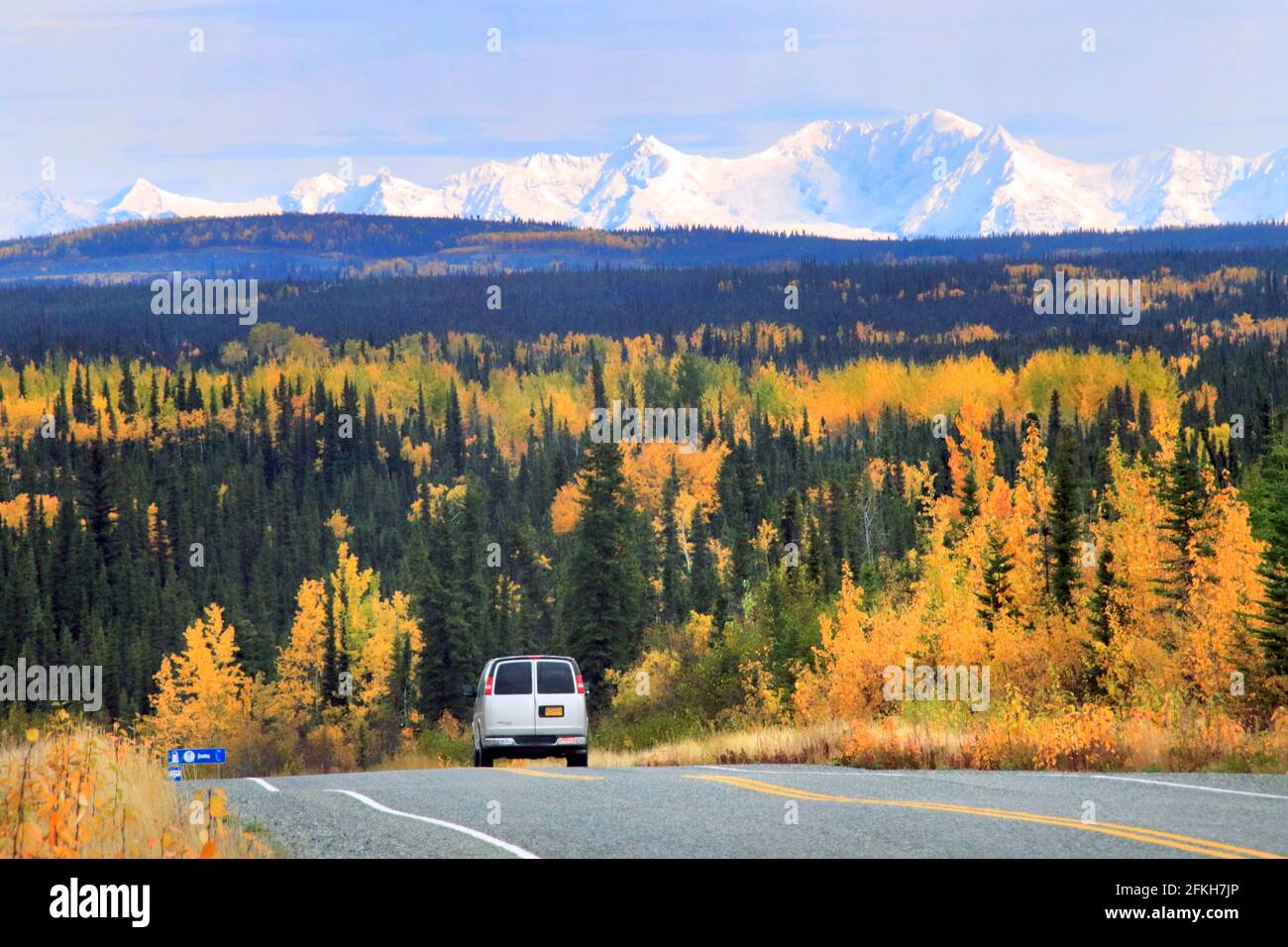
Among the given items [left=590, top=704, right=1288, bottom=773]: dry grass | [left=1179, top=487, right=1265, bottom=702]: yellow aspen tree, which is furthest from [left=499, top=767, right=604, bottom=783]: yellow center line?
[left=1179, top=487, right=1265, bottom=702]: yellow aspen tree

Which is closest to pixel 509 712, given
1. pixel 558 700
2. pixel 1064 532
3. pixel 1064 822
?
pixel 558 700

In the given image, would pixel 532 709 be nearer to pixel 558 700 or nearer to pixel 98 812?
pixel 558 700

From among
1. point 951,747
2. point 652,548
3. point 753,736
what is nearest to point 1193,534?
point 753,736

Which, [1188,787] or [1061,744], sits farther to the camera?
[1061,744]

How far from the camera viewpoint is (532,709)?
26156 millimetres

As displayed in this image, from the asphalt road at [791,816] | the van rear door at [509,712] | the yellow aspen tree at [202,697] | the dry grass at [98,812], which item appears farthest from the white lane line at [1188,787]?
the yellow aspen tree at [202,697]

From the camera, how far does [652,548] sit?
10856cm

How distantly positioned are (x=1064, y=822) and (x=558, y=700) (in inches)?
570

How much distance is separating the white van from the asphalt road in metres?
6.97

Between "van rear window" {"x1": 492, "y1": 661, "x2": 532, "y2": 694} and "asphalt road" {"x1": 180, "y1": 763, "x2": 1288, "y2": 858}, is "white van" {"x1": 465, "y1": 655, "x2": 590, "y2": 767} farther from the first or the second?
"asphalt road" {"x1": 180, "y1": 763, "x2": 1288, "y2": 858}

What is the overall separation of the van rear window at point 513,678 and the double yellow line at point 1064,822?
376 inches

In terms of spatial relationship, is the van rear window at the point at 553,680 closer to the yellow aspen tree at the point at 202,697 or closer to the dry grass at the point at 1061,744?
the dry grass at the point at 1061,744

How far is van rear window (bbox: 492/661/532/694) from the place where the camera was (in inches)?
1039
